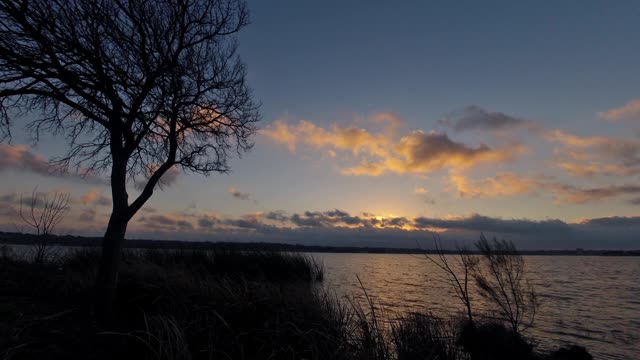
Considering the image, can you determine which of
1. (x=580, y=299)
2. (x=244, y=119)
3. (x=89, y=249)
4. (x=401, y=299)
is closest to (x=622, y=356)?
(x=401, y=299)

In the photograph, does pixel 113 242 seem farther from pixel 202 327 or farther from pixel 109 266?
pixel 202 327

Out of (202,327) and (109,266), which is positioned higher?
(109,266)

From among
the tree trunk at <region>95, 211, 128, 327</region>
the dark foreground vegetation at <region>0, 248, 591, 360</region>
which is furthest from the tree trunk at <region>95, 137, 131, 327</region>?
the dark foreground vegetation at <region>0, 248, 591, 360</region>

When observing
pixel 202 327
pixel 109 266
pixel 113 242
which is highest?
pixel 113 242

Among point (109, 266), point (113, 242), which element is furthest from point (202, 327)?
point (113, 242)

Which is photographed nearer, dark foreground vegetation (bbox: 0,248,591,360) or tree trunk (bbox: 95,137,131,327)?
dark foreground vegetation (bbox: 0,248,591,360)

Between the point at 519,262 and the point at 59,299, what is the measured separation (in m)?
12.5

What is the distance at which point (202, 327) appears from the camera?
6531 millimetres

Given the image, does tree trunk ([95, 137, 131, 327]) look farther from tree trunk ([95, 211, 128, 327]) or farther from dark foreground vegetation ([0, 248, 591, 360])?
dark foreground vegetation ([0, 248, 591, 360])

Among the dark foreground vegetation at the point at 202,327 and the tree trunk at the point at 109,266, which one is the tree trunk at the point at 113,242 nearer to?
the tree trunk at the point at 109,266

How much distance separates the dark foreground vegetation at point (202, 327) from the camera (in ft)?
18.7

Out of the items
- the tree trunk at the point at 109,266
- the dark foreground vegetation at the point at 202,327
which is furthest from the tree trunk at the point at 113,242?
the dark foreground vegetation at the point at 202,327

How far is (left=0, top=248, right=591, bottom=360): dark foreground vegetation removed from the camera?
569 centimetres

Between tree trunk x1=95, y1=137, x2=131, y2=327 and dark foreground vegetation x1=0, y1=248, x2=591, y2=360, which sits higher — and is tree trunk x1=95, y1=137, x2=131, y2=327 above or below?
above
